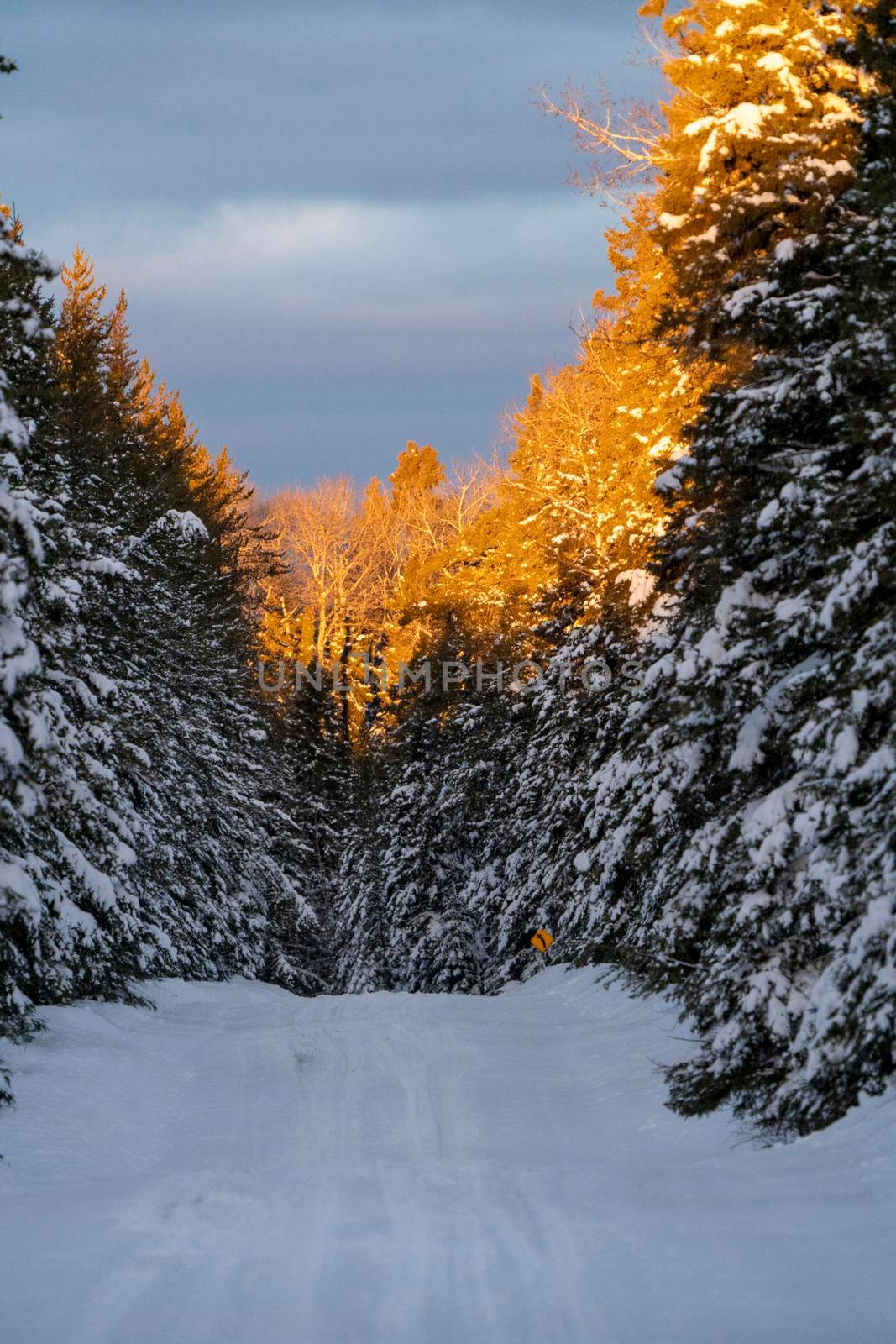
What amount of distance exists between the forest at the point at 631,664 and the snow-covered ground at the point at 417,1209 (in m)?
0.76

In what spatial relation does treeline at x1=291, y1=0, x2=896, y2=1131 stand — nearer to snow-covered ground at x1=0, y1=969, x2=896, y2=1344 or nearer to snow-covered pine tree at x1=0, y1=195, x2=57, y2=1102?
snow-covered ground at x1=0, y1=969, x2=896, y2=1344

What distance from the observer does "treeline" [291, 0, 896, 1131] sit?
8.16 m

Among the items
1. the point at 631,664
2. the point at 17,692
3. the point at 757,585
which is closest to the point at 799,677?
the point at 757,585

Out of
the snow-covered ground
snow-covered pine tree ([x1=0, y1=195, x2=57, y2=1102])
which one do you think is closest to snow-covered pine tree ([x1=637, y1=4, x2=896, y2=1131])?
the snow-covered ground

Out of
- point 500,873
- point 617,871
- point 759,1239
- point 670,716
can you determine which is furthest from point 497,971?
point 759,1239

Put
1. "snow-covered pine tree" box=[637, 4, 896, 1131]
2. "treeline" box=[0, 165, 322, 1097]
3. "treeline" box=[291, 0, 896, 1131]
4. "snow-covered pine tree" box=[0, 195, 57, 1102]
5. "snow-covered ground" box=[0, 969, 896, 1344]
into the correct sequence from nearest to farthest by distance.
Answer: "snow-covered ground" box=[0, 969, 896, 1344] < "snow-covered pine tree" box=[637, 4, 896, 1131] < "treeline" box=[291, 0, 896, 1131] < "snow-covered pine tree" box=[0, 195, 57, 1102] < "treeline" box=[0, 165, 322, 1097]

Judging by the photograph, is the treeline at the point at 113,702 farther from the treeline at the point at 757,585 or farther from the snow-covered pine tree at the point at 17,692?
the treeline at the point at 757,585

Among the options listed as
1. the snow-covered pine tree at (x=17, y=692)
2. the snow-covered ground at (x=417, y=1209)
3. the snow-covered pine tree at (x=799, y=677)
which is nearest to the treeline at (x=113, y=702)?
the snow-covered pine tree at (x=17, y=692)

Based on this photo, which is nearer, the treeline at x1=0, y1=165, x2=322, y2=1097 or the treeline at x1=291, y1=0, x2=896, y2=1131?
the treeline at x1=291, y1=0, x2=896, y2=1131

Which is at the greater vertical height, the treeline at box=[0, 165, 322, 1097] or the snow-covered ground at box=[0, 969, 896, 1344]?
the treeline at box=[0, 165, 322, 1097]

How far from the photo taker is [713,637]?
10445 millimetres

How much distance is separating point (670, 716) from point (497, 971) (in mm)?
19226

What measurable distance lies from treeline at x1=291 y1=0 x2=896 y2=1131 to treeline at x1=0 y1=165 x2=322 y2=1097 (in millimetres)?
5630

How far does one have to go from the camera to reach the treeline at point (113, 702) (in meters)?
10.4
